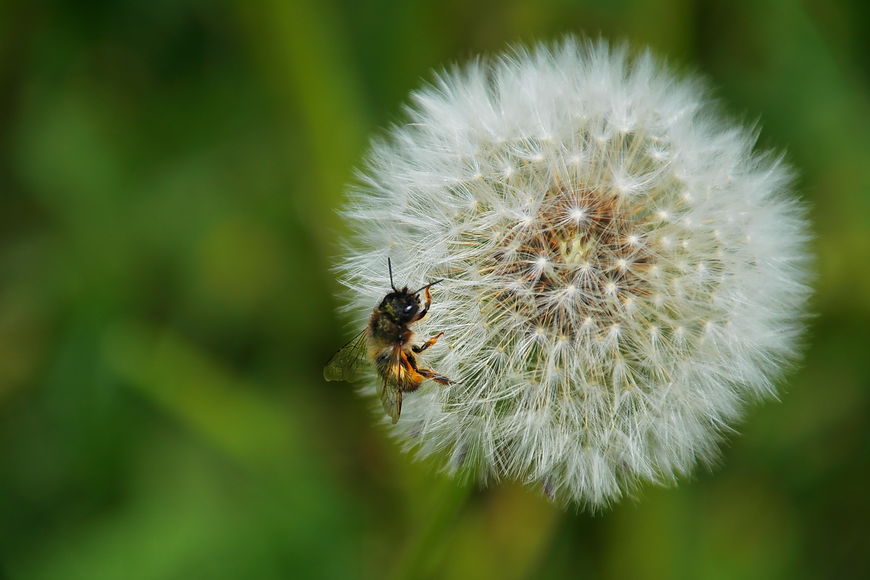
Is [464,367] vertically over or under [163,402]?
over

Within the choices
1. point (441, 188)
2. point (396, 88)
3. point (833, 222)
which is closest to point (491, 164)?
point (441, 188)

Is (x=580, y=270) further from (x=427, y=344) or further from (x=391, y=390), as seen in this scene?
(x=391, y=390)

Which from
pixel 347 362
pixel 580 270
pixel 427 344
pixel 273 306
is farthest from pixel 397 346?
pixel 273 306

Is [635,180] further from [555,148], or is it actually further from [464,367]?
[464,367]

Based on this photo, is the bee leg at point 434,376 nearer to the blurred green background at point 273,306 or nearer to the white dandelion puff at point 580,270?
the white dandelion puff at point 580,270

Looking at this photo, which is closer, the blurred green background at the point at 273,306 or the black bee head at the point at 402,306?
the black bee head at the point at 402,306

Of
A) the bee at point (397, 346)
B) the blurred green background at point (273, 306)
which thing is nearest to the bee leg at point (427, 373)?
the bee at point (397, 346)
